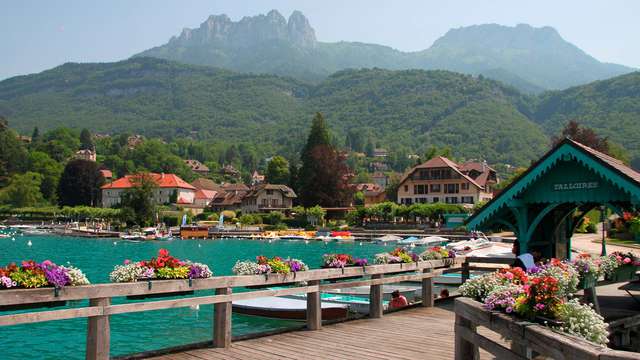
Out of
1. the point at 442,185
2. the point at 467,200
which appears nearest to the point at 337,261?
the point at 467,200

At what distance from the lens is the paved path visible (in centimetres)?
1008

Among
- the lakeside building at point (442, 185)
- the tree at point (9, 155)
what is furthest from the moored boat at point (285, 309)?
the tree at point (9, 155)

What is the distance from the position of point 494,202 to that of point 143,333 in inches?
569

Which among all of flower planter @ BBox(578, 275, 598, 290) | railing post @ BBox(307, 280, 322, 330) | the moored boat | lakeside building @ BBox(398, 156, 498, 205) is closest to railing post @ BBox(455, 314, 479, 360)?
flower planter @ BBox(578, 275, 598, 290)

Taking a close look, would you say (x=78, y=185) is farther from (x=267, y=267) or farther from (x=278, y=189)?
(x=267, y=267)

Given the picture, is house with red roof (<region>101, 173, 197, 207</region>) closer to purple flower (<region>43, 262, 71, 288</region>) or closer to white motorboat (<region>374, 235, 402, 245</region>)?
white motorboat (<region>374, 235, 402, 245</region>)

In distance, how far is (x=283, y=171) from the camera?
162 metres

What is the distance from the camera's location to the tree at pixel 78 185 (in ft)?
527

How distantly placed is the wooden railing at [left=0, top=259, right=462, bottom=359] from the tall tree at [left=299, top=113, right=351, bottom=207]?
353 feet

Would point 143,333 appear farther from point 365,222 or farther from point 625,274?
point 365,222

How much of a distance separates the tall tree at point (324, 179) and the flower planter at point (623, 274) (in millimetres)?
108765

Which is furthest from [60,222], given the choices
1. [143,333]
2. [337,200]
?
[143,333]

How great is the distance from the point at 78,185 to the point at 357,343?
535 feet

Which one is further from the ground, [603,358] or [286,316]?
[603,358]
